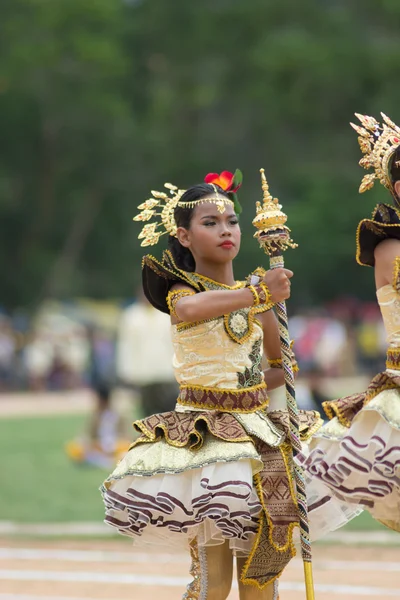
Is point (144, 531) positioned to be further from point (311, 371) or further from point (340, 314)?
point (340, 314)

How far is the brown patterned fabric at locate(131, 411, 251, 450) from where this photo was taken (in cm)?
576

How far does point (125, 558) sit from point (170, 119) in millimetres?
36167

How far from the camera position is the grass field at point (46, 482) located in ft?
39.1

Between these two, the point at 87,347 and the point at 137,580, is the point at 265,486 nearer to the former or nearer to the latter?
the point at 137,580

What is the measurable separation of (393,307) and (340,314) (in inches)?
1277

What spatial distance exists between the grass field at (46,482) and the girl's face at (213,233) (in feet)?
18.4

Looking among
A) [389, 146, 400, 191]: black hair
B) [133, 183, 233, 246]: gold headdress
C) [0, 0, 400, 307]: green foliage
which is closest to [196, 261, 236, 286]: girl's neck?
[133, 183, 233, 246]: gold headdress

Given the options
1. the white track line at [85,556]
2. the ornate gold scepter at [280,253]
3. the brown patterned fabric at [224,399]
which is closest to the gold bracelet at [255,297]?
the ornate gold scepter at [280,253]

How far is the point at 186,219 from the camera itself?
6141 millimetres

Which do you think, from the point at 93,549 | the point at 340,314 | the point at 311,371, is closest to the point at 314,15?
the point at 340,314

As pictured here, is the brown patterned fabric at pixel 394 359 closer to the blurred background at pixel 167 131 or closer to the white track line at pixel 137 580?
the white track line at pixel 137 580

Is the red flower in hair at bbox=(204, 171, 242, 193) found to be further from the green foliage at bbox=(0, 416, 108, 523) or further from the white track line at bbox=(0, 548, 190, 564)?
the green foliage at bbox=(0, 416, 108, 523)

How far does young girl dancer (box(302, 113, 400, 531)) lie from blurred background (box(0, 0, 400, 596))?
28.2 m

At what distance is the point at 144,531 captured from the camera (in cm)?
589
